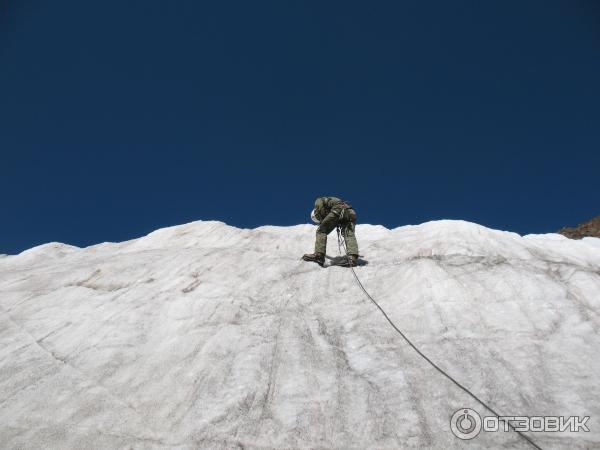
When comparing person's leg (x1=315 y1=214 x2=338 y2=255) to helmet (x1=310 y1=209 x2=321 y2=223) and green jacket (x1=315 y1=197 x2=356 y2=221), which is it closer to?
green jacket (x1=315 y1=197 x2=356 y2=221)

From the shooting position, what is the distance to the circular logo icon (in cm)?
470

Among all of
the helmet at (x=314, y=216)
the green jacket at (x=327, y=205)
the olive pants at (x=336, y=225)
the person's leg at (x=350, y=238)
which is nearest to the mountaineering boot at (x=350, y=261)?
the person's leg at (x=350, y=238)

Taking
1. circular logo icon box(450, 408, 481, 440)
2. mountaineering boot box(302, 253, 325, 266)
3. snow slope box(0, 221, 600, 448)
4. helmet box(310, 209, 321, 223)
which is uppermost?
helmet box(310, 209, 321, 223)

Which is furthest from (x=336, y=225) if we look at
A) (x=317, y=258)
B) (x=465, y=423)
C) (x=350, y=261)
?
(x=465, y=423)

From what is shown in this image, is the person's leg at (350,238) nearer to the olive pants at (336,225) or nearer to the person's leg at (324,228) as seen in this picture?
the olive pants at (336,225)

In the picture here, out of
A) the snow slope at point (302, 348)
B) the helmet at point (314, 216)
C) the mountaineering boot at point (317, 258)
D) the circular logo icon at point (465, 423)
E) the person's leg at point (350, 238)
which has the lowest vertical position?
the circular logo icon at point (465, 423)

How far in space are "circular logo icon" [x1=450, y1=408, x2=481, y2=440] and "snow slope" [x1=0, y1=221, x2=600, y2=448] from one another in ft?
0.33

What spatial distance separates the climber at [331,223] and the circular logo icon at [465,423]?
5.64 meters

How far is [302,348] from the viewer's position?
267 inches

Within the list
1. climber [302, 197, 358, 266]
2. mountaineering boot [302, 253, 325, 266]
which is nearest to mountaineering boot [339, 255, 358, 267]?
climber [302, 197, 358, 266]

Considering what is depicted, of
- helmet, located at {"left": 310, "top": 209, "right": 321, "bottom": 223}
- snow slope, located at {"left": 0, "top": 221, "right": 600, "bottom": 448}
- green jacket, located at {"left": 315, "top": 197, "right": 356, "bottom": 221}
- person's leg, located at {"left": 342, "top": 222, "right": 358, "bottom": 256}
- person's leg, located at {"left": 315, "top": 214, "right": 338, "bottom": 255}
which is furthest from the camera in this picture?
helmet, located at {"left": 310, "top": 209, "right": 321, "bottom": 223}

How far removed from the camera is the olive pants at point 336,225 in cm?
1096

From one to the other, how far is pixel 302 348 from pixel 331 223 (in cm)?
Answer: 536

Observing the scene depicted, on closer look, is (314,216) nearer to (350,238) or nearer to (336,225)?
(336,225)
